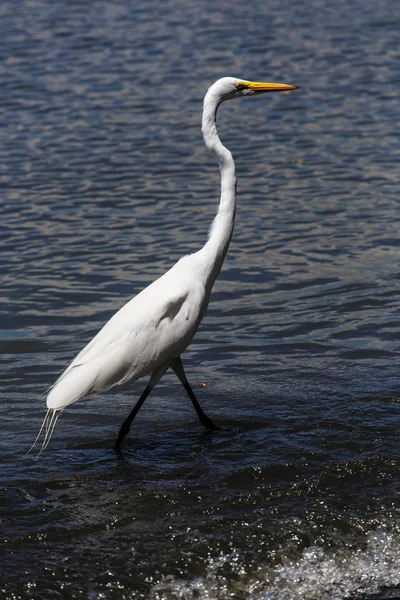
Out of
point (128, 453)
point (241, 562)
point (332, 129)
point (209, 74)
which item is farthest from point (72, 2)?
point (241, 562)

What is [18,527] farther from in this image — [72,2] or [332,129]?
[72,2]

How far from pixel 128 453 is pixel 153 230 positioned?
4049 millimetres

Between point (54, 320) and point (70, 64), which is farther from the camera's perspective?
point (70, 64)

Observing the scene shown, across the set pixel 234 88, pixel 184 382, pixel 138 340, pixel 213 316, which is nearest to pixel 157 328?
pixel 138 340

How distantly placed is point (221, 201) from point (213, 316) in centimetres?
203

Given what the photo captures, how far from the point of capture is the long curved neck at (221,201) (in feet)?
19.3

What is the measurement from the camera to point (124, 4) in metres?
20.3

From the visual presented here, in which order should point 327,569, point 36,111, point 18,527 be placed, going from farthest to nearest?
point 36,111 < point 18,527 < point 327,569

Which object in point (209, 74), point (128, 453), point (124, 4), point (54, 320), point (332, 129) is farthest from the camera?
point (124, 4)

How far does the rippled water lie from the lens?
4.66m

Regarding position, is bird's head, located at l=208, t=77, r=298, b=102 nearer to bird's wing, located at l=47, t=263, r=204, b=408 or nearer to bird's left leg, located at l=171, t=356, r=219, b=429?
bird's wing, located at l=47, t=263, r=204, b=408

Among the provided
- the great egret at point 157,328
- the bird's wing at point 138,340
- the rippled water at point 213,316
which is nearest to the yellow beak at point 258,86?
the great egret at point 157,328

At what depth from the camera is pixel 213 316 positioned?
308 inches

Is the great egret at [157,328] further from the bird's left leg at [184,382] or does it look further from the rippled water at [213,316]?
the rippled water at [213,316]
